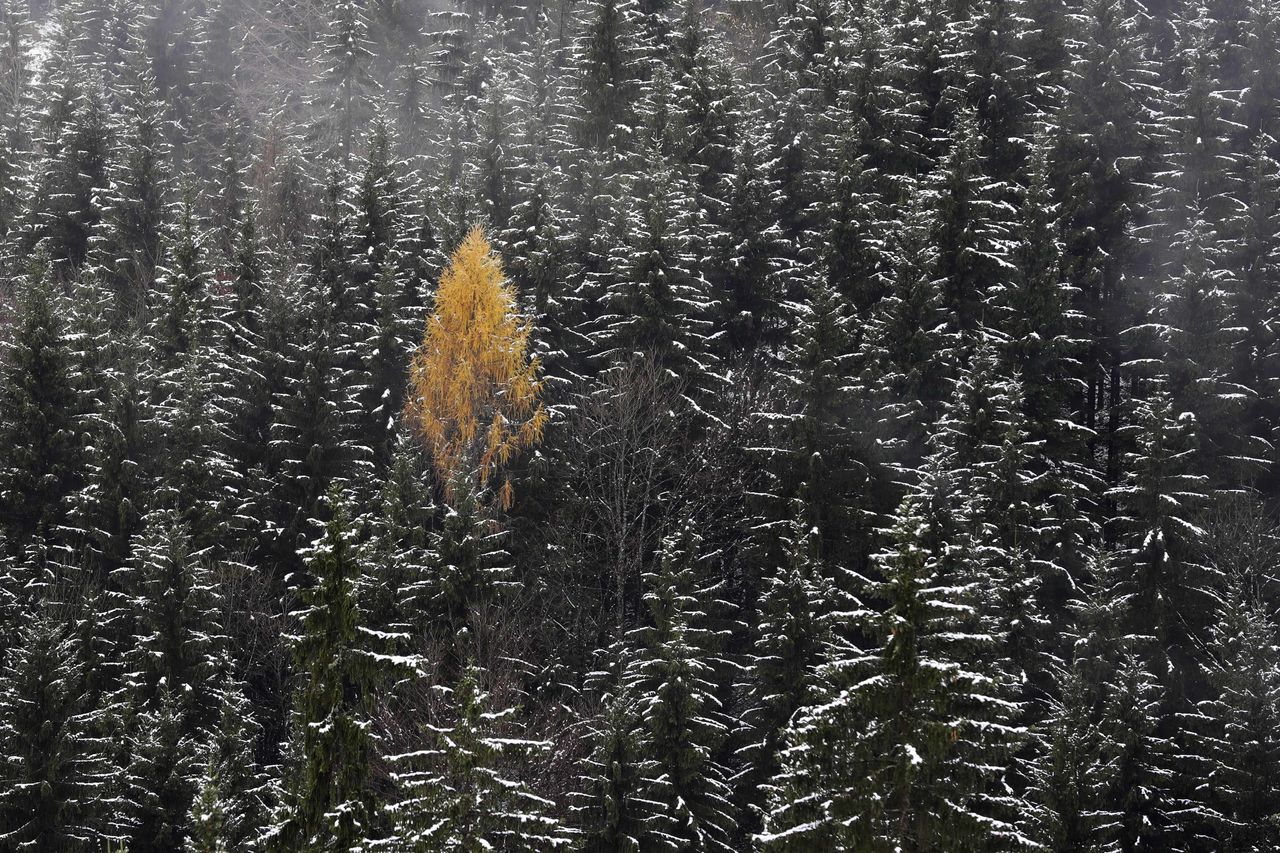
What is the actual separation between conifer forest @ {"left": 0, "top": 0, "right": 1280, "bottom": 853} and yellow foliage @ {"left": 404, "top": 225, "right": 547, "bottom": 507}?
183 millimetres

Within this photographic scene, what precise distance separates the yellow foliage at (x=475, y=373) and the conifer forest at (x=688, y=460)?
0.18 metres

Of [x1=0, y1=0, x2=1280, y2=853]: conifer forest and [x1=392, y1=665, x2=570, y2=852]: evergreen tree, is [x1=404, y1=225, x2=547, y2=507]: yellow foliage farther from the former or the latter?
[x1=392, y1=665, x2=570, y2=852]: evergreen tree

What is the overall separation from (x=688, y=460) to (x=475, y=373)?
23.8ft

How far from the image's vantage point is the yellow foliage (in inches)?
1524

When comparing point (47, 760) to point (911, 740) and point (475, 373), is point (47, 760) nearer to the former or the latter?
point (475, 373)

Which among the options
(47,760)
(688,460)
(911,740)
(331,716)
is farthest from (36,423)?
(911,740)

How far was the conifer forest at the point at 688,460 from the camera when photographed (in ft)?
72.5

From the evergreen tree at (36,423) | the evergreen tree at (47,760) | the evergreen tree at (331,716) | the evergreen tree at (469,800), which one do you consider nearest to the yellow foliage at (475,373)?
the evergreen tree at (36,423)

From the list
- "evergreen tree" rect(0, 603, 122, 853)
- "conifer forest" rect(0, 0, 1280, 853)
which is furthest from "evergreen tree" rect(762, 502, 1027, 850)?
"evergreen tree" rect(0, 603, 122, 853)

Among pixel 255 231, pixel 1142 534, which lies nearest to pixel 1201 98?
pixel 1142 534

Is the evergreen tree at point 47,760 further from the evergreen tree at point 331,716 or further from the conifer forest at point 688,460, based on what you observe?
the evergreen tree at point 331,716

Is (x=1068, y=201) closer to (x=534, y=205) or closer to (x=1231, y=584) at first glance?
(x=1231, y=584)

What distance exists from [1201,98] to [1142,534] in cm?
1639

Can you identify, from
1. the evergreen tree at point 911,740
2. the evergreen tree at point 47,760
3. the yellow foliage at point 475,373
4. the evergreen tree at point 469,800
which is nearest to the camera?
the evergreen tree at point 911,740
